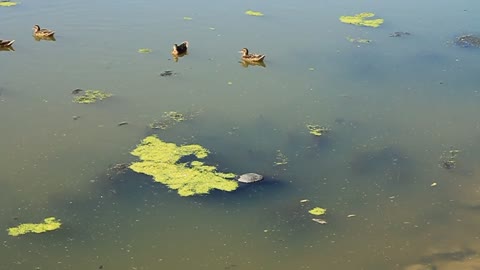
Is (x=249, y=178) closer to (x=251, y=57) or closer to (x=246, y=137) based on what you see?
(x=246, y=137)

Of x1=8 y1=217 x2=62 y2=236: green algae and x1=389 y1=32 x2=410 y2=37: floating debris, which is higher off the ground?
x1=389 y1=32 x2=410 y2=37: floating debris

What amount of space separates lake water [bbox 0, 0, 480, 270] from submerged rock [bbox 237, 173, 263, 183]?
0.09 m

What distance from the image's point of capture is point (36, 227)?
19.9 ft

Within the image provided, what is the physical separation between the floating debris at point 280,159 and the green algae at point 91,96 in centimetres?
288

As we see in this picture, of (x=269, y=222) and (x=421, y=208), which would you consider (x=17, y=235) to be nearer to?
(x=269, y=222)

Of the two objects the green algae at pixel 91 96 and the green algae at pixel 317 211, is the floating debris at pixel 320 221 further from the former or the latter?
the green algae at pixel 91 96

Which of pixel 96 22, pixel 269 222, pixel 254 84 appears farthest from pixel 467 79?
pixel 96 22

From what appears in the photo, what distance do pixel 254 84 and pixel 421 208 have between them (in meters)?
3.76

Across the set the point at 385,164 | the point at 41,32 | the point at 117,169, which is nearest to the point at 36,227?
the point at 117,169

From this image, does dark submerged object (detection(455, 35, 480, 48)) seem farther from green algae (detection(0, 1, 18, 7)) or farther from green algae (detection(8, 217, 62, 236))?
green algae (detection(0, 1, 18, 7))

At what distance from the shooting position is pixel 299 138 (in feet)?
25.8

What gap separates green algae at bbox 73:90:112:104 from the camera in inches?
341

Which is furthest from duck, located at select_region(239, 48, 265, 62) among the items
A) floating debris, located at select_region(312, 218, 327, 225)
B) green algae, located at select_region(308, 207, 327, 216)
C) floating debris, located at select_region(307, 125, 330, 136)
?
floating debris, located at select_region(312, 218, 327, 225)

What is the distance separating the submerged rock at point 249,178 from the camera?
6.86 metres
